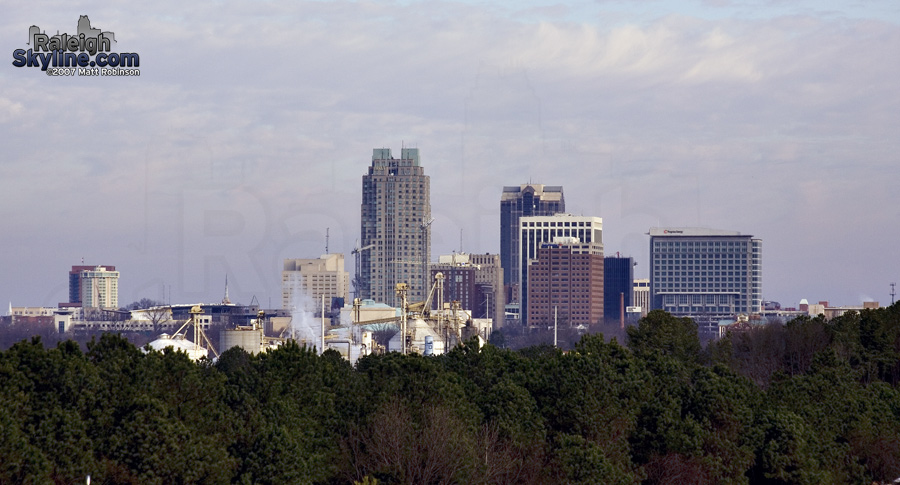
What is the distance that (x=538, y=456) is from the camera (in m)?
54.5

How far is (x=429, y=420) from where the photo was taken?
52.7 meters

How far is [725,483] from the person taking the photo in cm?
5619

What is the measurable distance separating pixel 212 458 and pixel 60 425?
17.1ft

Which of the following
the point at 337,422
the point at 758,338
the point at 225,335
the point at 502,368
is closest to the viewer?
the point at 337,422

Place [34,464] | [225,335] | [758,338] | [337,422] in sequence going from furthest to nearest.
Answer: [225,335] < [758,338] < [337,422] < [34,464]

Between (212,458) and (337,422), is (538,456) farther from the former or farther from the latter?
(212,458)

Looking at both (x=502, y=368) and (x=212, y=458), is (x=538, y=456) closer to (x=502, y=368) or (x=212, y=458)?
(x=502, y=368)

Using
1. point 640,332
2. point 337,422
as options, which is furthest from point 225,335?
point 337,422

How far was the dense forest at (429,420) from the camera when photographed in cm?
4297

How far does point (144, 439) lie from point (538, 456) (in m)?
17.9

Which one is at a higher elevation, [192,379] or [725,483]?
[192,379]

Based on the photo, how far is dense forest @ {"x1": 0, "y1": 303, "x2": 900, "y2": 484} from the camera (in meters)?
43.0

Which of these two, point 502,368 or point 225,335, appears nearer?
point 502,368

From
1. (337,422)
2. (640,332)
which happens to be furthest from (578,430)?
(640,332)
